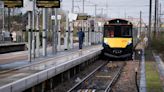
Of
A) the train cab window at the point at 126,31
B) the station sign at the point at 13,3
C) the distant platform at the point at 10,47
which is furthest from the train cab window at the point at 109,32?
the station sign at the point at 13,3

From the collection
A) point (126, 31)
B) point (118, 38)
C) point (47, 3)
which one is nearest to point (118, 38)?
point (118, 38)

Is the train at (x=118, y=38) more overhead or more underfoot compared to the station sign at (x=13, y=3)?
more underfoot

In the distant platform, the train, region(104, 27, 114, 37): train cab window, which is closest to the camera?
the train

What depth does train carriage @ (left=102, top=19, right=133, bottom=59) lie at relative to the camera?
35406 millimetres

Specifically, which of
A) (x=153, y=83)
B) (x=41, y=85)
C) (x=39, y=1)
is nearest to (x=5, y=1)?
(x=39, y=1)

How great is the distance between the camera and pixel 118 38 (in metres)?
35.5

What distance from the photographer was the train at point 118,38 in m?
35.4

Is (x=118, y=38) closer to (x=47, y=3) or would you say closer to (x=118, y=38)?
(x=118, y=38)

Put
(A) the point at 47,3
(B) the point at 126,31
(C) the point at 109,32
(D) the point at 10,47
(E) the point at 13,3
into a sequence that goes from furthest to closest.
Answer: (D) the point at 10,47 → (C) the point at 109,32 → (B) the point at 126,31 → (A) the point at 47,3 → (E) the point at 13,3

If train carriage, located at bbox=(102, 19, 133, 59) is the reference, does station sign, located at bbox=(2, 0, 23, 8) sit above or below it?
above

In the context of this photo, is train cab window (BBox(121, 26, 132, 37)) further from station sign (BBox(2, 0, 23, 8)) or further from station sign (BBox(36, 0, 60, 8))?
station sign (BBox(2, 0, 23, 8))

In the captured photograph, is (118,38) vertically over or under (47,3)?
under

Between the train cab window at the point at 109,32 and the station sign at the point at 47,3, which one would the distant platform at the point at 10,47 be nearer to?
the train cab window at the point at 109,32

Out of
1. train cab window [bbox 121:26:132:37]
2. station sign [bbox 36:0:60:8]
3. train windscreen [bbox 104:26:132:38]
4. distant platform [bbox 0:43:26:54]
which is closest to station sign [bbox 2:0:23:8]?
station sign [bbox 36:0:60:8]
